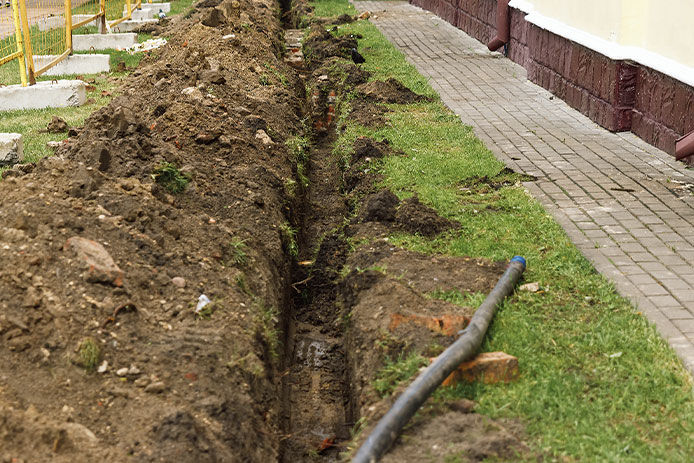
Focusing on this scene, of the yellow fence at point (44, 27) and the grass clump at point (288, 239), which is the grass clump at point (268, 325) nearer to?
the grass clump at point (288, 239)

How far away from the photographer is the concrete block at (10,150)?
8234 mm

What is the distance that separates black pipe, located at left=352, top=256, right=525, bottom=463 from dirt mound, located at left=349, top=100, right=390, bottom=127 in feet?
17.2

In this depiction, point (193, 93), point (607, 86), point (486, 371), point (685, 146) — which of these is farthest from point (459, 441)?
point (607, 86)

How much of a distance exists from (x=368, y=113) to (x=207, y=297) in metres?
5.50

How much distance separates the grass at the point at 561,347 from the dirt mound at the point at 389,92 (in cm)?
332

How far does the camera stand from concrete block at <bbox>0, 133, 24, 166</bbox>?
823 centimetres

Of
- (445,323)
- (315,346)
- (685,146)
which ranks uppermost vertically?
(685,146)

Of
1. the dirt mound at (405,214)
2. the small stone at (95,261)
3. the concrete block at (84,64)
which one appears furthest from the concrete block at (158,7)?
the small stone at (95,261)

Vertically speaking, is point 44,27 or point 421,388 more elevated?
point 421,388

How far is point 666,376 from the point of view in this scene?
171 inches

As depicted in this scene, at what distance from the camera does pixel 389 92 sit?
36.6 feet

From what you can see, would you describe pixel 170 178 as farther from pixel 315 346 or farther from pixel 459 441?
pixel 459 441

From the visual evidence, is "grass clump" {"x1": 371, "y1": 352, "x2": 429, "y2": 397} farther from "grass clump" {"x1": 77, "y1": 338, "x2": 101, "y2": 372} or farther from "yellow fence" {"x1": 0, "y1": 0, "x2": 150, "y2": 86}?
"yellow fence" {"x1": 0, "y1": 0, "x2": 150, "y2": 86}

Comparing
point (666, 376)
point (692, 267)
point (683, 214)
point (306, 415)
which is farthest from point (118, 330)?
point (683, 214)
